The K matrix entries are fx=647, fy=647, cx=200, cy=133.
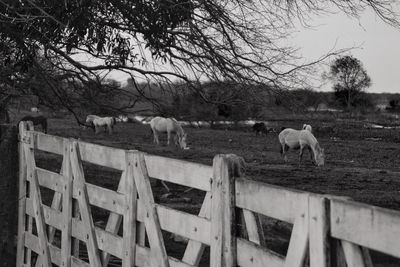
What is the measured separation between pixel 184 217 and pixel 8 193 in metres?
3.35

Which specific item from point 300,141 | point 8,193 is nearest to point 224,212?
point 8,193

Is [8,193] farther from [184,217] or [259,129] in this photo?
[259,129]

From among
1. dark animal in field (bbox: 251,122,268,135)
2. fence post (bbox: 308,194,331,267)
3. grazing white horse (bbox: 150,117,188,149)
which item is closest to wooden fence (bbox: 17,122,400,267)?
fence post (bbox: 308,194,331,267)

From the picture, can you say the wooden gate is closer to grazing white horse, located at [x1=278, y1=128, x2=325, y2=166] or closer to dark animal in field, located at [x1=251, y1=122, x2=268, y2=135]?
grazing white horse, located at [x1=278, y1=128, x2=325, y2=166]

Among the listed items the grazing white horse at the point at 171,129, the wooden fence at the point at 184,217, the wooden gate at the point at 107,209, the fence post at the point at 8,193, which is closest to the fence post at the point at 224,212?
the wooden fence at the point at 184,217

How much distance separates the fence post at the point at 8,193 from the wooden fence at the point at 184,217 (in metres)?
0.11

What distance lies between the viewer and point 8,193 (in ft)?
22.0

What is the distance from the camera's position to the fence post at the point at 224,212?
11.5 ft

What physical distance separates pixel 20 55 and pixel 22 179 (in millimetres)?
4191

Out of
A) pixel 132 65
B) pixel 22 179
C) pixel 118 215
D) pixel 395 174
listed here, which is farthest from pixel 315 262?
pixel 395 174

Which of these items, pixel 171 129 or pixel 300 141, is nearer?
pixel 300 141

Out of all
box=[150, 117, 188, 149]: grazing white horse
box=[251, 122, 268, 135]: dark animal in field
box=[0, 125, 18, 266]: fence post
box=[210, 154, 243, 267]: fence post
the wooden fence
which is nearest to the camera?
the wooden fence

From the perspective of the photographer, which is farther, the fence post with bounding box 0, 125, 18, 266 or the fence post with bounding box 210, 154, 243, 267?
the fence post with bounding box 0, 125, 18, 266

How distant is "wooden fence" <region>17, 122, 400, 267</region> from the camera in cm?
268
